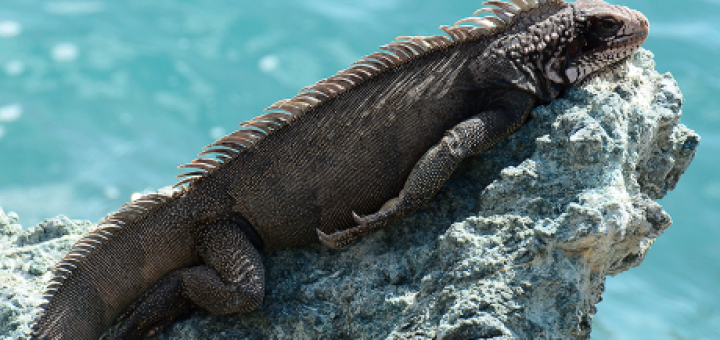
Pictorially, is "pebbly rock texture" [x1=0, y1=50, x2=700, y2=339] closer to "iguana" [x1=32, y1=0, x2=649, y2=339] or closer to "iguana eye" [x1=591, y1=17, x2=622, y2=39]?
"iguana" [x1=32, y1=0, x2=649, y2=339]

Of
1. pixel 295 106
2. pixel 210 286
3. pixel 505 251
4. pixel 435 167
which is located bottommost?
pixel 210 286

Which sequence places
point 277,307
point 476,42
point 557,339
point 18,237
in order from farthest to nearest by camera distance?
point 18,237
point 476,42
point 277,307
point 557,339

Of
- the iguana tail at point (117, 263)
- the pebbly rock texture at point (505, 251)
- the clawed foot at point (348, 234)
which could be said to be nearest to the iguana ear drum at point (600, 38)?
the pebbly rock texture at point (505, 251)

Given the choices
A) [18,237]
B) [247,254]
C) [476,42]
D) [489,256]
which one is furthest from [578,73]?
[18,237]

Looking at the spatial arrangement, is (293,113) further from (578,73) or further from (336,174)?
(578,73)

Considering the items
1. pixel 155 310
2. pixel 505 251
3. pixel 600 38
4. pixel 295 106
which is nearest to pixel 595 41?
pixel 600 38

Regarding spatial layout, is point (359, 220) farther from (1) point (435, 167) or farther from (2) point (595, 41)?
(2) point (595, 41)

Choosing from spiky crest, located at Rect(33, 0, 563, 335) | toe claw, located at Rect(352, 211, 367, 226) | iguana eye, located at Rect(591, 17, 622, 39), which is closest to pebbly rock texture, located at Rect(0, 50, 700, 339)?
toe claw, located at Rect(352, 211, 367, 226)
